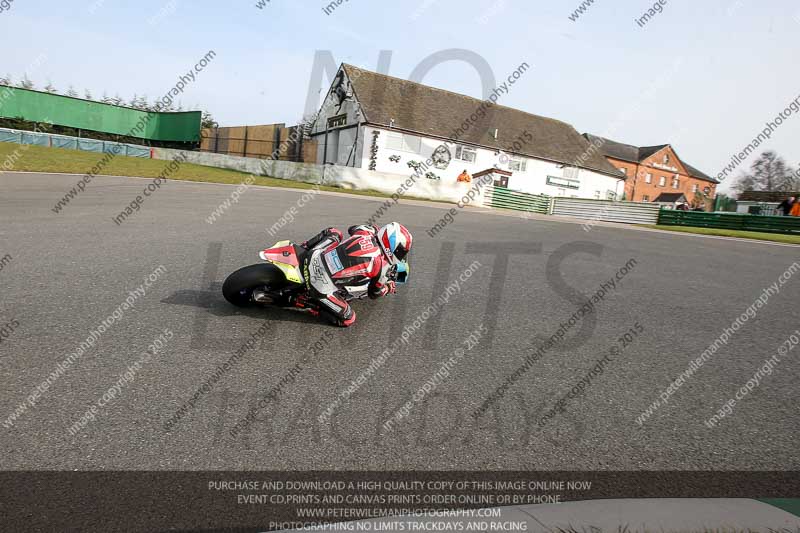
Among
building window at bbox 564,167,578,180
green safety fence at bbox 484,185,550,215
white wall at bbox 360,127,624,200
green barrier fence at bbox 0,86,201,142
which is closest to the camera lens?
green safety fence at bbox 484,185,550,215

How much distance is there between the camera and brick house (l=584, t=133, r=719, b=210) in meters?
60.9

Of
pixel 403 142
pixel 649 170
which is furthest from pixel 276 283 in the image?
pixel 649 170

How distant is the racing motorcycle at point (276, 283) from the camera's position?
4727 mm

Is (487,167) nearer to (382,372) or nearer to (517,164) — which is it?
(517,164)

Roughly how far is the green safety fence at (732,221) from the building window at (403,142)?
55.4 feet

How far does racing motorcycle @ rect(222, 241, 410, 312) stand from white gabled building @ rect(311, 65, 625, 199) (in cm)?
2981

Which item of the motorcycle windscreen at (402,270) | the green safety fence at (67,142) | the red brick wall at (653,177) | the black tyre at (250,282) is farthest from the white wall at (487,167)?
the black tyre at (250,282)

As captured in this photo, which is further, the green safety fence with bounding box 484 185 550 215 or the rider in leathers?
the green safety fence with bounding box 484 185 550 215

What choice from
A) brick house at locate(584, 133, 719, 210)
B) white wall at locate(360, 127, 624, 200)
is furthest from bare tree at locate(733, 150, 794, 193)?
white wall at locate(360, 127, 624, 200)

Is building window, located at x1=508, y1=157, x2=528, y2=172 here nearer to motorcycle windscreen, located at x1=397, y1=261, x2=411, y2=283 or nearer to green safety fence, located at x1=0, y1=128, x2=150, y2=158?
green safety fence, located at x1=0, y1=128, x2=150, y2=158

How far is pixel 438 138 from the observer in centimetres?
3681

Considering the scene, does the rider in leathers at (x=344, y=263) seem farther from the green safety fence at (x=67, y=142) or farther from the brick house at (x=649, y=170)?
the brick house at (x=649, y=170)

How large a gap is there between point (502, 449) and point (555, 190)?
42.5 meters

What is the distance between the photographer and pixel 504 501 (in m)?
2.56
